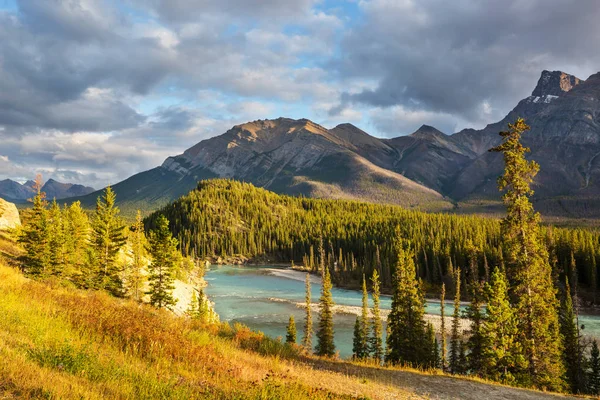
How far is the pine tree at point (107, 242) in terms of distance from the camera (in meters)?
39.9

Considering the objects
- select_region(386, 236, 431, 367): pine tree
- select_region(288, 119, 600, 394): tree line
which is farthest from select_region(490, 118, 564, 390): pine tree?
select_region(386, 236, 431, 367): pine tree

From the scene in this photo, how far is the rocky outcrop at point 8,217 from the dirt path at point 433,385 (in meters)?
50.8

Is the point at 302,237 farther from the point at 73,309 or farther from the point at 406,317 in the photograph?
the point at 73,309

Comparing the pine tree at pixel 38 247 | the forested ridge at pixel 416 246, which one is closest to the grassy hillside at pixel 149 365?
the pine tree at pixel 38 247

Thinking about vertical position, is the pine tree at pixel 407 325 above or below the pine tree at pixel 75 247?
below

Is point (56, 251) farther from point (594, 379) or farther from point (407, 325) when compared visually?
point (594, 379)

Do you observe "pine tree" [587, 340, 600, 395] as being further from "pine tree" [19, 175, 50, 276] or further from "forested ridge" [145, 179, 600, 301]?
"pine tree" [19, 175, 50, 276]

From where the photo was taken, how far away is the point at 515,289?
2572 cm

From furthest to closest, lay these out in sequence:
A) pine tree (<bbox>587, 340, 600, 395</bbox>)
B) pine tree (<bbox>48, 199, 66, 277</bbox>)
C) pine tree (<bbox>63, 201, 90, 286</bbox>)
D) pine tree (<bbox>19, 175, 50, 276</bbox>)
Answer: pine tree (<bbox>587, 340, 600, 395</bbox>) < pine tree (<bbox>63, 201, 90, 286</bbox>) < pine tree (<bbox>48, 199, 66, 277</bbox>) < pine tree (<bbox>19, 175, 50, 276</bbox>)

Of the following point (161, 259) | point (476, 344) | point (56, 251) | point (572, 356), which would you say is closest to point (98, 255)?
point (56, 251)

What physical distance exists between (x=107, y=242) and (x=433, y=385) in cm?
3592

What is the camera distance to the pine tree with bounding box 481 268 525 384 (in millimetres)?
28375

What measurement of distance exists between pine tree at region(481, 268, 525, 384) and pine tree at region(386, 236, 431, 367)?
710 centimetres

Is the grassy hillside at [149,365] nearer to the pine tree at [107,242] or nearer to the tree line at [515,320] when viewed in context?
the tree line at [515,320]
